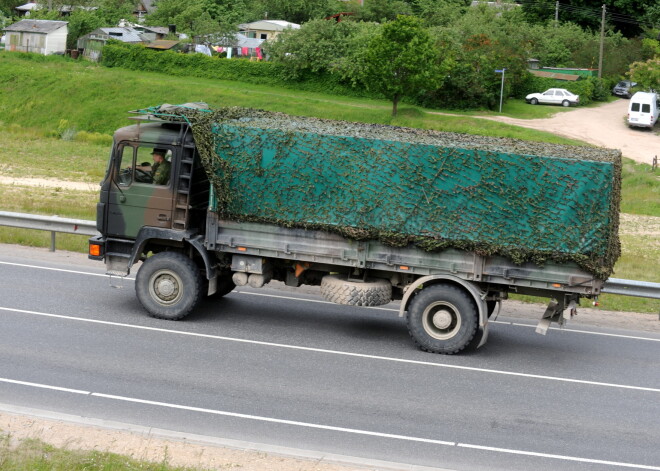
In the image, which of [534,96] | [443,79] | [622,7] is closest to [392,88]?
[443,79]

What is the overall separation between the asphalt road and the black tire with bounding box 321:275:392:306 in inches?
24.6

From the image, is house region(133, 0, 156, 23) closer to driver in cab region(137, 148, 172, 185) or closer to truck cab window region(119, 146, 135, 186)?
truck cab window region(119, 146, 135, 186)

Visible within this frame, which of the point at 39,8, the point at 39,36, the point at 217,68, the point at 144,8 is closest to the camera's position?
the point at 217,68

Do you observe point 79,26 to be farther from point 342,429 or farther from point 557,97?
point 342,429

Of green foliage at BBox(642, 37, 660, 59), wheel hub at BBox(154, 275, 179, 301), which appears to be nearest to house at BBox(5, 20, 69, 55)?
green foliage at BBox(642, 37, 660, 59)

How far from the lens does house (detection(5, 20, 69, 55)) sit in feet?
252

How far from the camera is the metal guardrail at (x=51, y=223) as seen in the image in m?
17.5

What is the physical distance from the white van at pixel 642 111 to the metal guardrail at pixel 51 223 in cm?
4255

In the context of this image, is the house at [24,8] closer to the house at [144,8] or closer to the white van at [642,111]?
the house at [144,8]

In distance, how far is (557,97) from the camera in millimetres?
62125

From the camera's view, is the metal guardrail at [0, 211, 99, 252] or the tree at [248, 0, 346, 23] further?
the tree at [248, 0, 346, 23]

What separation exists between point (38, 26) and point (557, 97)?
4431 cm

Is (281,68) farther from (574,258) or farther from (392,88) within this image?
(574,258)

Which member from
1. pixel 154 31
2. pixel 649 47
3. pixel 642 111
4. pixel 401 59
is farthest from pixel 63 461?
pixel 154 31
